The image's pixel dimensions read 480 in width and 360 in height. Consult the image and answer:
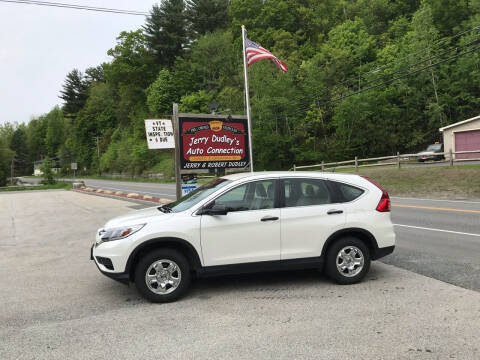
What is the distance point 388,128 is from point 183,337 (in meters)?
46.2

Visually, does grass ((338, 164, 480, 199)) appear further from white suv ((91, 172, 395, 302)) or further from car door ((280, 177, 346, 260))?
car door ((280, 177, 346, 260))

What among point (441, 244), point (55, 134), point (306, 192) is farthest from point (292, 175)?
point (55, 134)

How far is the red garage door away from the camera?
31.6m

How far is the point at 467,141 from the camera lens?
32.4 m

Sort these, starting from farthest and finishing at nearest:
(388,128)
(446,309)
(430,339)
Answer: (388,128), (446,309), (430,339)

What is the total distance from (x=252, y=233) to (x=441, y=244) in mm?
4781

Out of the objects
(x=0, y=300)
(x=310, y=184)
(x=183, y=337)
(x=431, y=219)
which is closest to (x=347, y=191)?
(x=310, y=184)

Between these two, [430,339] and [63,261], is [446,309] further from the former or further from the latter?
[63,261]

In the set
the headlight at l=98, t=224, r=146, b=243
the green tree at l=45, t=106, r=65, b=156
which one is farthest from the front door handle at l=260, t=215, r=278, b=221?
the green tree at l=45, t=106, r=65, b=156

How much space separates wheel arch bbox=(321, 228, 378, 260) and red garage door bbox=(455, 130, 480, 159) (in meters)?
30.9

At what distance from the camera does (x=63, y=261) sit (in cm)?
730

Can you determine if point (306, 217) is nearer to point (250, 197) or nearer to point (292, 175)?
point (292, 175)

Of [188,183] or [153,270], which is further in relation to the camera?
[188,183]

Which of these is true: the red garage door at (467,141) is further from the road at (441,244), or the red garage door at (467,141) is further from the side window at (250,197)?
the side window at (250,197)
